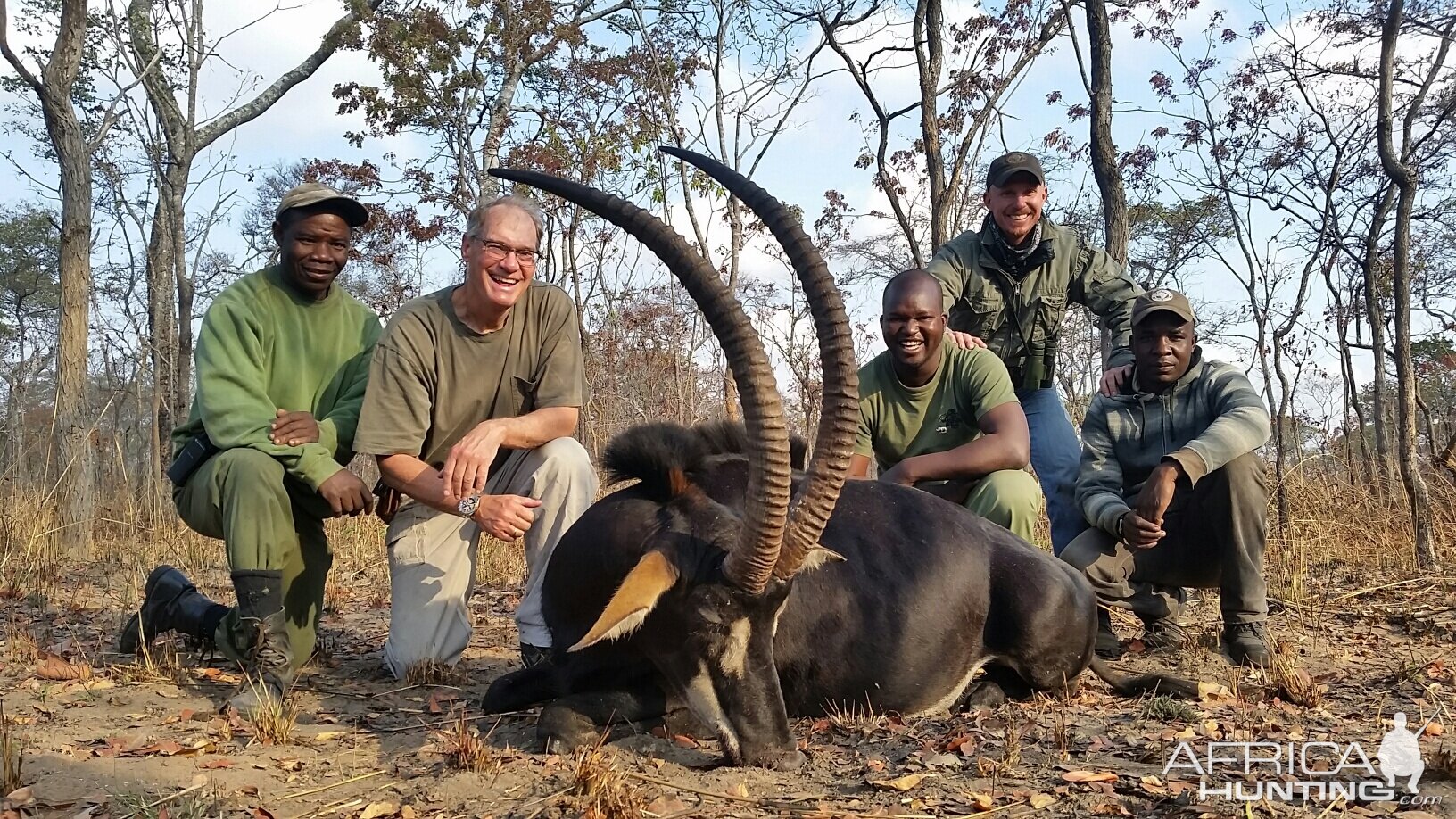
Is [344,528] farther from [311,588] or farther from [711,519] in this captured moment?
[711,519]

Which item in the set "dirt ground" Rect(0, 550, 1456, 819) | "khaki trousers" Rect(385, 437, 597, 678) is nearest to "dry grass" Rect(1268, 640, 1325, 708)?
"dirt ground" Rect(0, 550, 1456, 819)

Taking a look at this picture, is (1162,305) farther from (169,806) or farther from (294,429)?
(169,806)

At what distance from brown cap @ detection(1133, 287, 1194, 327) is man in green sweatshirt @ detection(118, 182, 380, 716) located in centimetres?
393

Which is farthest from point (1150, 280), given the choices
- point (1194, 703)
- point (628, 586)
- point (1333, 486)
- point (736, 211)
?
point (628, 586)

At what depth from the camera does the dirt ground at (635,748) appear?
3.13 m

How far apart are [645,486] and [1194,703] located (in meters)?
2.40

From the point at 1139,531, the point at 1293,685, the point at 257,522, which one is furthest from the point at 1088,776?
the point at 257,522

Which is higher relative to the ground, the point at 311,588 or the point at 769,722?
the point at 311,588

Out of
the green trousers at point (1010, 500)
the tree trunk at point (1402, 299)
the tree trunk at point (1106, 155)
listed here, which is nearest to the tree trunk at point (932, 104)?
the tree trunk at point (1106, 155)

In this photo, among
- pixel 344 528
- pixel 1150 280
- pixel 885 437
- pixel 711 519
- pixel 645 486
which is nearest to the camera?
pixel 711 519

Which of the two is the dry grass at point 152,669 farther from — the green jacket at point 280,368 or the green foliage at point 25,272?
the green foliage at point 25,272

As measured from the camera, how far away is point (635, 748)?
12.5 ft

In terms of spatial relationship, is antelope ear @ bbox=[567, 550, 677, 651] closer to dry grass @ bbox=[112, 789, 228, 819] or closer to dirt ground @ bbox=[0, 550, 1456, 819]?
dirt ground @ bbox=[0, 550, 1456, 819]

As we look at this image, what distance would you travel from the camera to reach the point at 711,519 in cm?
391
